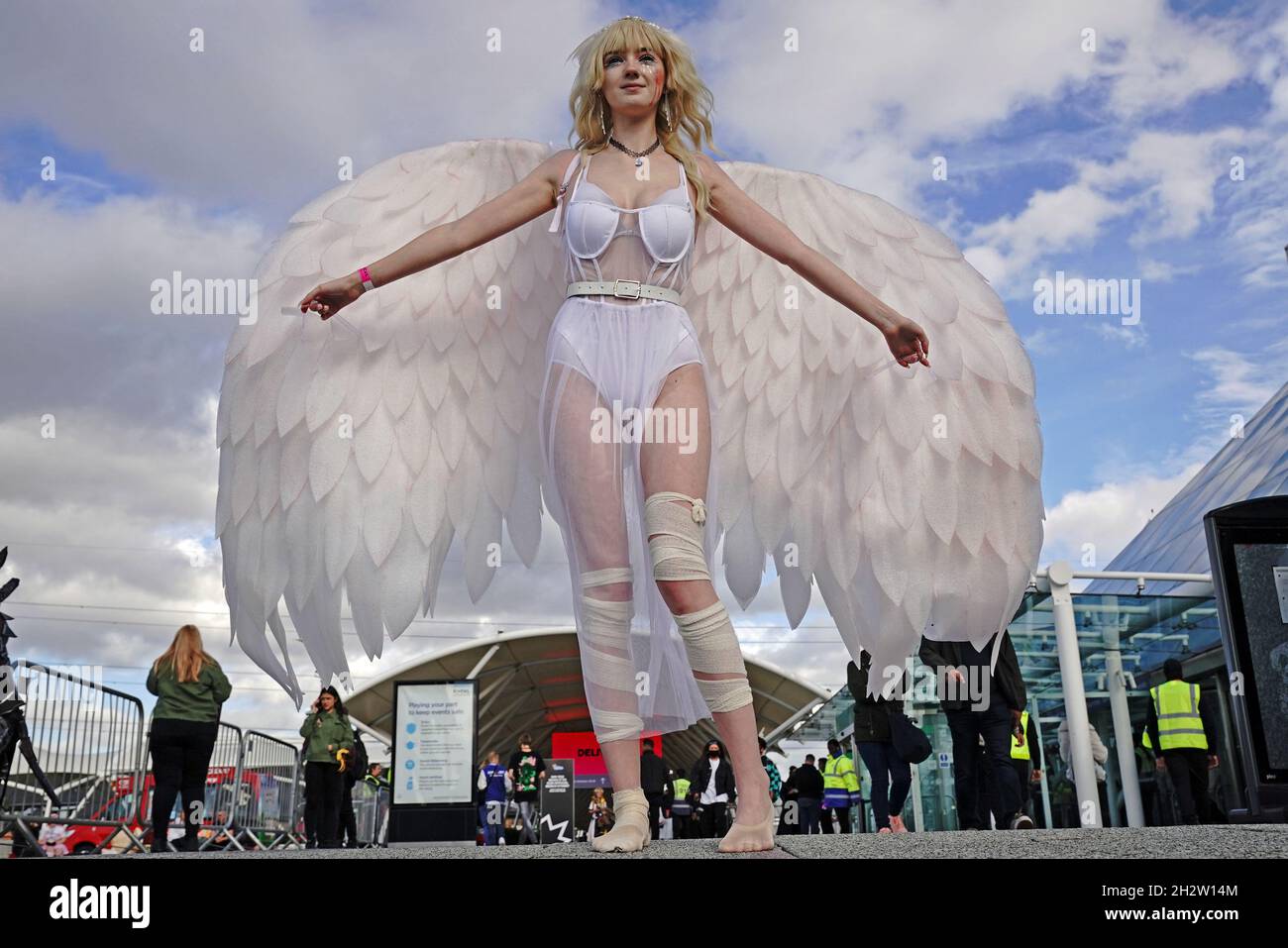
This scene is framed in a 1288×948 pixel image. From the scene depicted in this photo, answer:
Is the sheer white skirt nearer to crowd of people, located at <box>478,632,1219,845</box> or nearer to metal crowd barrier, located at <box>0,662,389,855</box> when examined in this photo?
crowd of people, located at <box>478,632,1219,845</box>

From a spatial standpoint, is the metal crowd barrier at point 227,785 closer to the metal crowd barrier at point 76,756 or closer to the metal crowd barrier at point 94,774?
the metal crowd barrier at point 94,774

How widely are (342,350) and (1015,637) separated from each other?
10674 millimetres

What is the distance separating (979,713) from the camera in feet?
19.9

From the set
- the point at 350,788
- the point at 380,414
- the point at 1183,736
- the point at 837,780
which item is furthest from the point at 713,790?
the point at 380,414

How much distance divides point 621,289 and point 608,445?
18.9 inches

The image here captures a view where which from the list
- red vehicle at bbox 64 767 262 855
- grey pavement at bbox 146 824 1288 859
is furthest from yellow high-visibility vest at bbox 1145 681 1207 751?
red vehicle at bbox 64 767 262 855

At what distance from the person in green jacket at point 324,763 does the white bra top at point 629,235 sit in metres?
6.92

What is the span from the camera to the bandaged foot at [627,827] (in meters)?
2.71

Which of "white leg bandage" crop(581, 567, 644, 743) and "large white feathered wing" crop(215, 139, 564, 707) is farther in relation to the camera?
"large white feathered wing" crop(215, 139, 564, 707)

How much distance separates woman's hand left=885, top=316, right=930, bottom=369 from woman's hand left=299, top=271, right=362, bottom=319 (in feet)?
5.29

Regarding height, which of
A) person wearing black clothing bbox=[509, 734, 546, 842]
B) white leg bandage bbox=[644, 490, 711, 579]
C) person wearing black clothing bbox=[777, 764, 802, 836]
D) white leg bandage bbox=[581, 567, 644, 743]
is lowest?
person wearing black clothing bbox=[777, 764, 802, 836]

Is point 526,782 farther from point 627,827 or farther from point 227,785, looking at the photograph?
point 627,827

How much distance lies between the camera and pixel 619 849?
8.79 feet

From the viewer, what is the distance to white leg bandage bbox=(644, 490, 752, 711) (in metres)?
2.97
